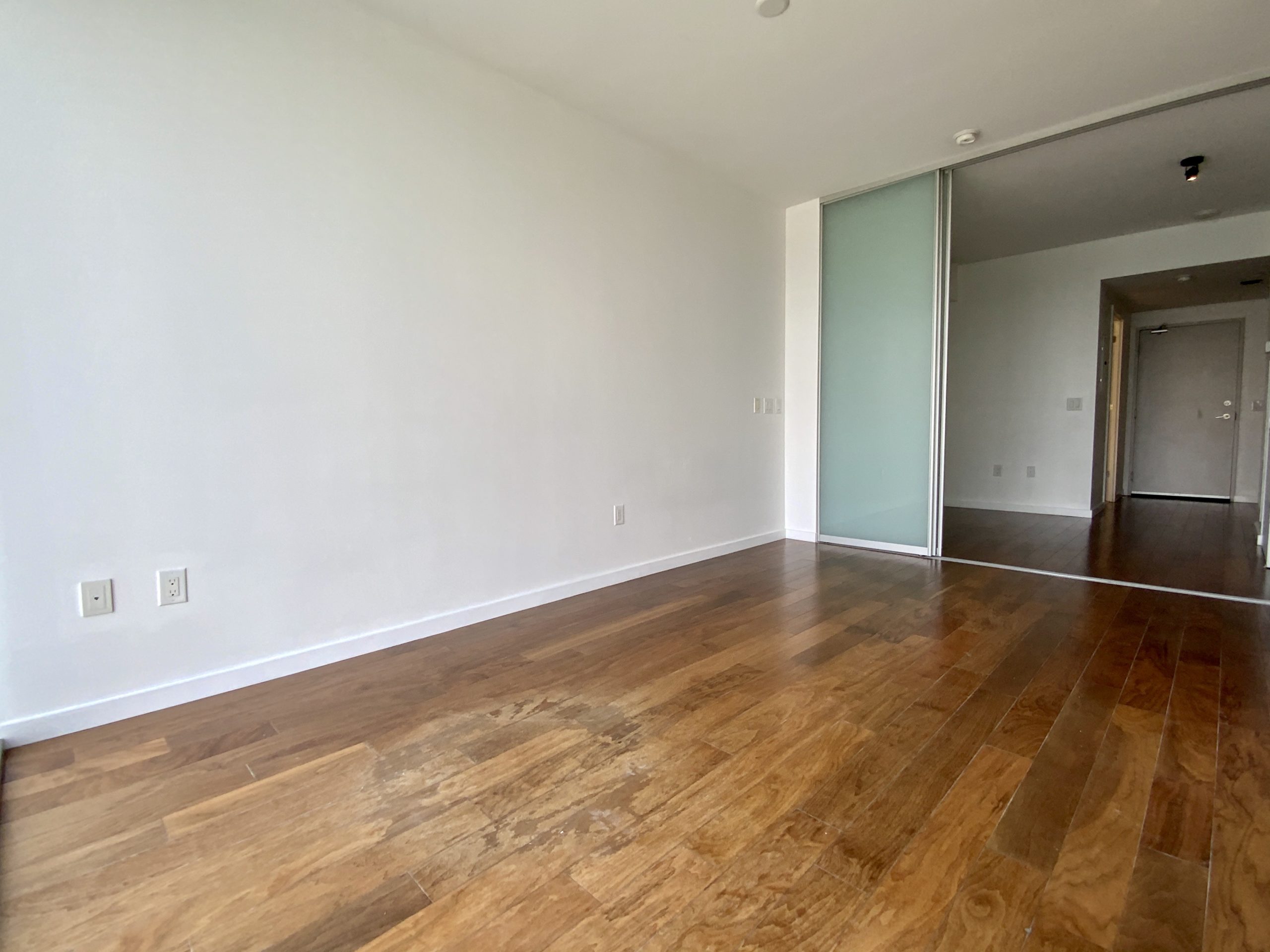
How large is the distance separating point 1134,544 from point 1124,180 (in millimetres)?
2445

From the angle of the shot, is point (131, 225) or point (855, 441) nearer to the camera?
point (131, 225)

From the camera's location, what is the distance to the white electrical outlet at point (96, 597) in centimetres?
175

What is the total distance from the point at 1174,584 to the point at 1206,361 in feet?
17.6

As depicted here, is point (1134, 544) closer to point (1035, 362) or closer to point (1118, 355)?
point (1035, 362)

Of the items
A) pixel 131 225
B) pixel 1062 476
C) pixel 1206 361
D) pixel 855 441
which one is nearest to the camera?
pixel 131 225

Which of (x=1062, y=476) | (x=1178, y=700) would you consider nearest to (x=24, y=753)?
(x=1178, y=700)

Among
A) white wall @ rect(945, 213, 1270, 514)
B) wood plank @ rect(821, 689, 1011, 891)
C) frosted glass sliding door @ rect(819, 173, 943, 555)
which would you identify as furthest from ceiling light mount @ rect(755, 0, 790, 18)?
white wall @ rect(945, 213, 1270, 514)

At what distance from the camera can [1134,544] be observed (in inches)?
165

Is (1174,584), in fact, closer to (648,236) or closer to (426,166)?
(648,236)

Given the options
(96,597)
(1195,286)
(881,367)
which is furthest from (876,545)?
(1195,286)

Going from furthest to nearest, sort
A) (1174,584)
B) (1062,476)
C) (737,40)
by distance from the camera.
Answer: (1062,476)
(1174,584)
(737,40)

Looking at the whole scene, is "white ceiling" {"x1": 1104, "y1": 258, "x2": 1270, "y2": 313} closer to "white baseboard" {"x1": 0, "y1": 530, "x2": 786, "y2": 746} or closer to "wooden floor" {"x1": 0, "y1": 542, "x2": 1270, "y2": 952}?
"wooden floor" {"x1": 0, "y1": 542, "x2": 1270, "y2": 952}

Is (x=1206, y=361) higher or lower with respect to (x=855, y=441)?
higher

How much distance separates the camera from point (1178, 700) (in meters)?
1.87
